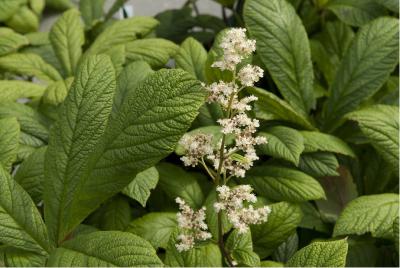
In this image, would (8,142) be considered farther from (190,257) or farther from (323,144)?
(323,144)

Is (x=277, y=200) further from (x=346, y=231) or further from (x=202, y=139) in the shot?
(x=202, y=139)

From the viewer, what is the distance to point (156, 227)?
904 mm

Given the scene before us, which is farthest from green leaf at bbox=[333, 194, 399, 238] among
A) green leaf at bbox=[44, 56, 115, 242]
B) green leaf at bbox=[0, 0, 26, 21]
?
green leaf at bbox=[0, 0, 26, 21]

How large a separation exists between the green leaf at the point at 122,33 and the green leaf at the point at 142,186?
0.37 m

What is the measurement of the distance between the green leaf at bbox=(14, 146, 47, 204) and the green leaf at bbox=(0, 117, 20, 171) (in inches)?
1.2

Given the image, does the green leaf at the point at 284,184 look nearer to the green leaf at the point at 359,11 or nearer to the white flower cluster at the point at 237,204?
the white flower cluster at the point at 237,204

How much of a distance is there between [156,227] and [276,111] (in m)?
0.29

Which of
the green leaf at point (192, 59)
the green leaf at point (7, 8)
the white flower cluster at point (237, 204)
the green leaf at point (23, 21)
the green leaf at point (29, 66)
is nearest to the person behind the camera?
the white flower cluster at point (237, 204)

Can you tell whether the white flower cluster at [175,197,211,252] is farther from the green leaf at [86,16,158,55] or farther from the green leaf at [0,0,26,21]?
the green leaf at [0,0,26,21]

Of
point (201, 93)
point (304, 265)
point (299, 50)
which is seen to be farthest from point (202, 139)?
point (299, 50)

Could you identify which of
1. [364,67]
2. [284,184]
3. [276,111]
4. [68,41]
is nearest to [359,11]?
[364,67]

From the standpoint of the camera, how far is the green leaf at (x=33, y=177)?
2.89 feet

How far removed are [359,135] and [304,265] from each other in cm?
38

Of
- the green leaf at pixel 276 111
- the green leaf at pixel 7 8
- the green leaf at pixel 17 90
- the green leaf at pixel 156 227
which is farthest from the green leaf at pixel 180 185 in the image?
the green leaf at pixel 7 8
